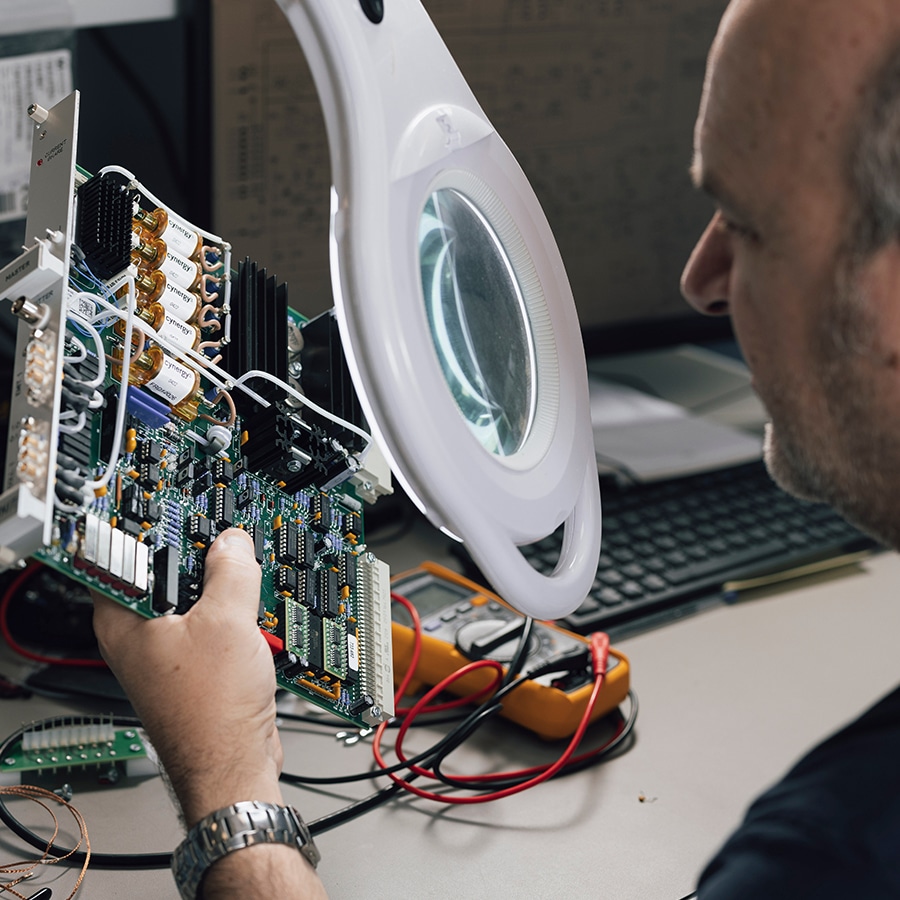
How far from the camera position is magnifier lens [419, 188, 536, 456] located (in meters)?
0.77

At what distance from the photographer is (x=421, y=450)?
0.67 meters

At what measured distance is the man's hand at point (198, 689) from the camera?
77 centimetres

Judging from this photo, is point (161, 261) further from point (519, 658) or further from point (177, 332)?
point (519, 658)

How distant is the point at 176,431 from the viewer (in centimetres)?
84

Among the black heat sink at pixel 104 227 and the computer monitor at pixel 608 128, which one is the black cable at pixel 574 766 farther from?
the computer monitor at pixel 608 128

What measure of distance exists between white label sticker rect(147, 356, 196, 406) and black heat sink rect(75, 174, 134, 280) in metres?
0.08

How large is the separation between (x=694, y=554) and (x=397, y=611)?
0.41m

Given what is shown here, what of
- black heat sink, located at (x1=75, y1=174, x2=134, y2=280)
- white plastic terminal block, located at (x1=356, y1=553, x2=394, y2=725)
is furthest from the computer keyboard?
black heat sink, located at (x1=75, y1=174, x2=134, y2=280)

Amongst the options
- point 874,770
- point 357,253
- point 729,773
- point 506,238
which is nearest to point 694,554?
point 729,773

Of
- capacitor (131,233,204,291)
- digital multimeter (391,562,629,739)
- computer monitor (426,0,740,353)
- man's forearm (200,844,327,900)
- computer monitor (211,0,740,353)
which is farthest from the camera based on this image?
computer monitor (426,0,740,353)

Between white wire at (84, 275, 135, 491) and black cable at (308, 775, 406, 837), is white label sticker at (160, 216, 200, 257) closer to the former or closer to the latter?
white wire at (84, 275, 135, 491)

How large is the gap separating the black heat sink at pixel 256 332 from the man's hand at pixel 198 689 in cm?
18

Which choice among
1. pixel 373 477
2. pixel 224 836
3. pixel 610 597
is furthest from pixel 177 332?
pixel 610 597

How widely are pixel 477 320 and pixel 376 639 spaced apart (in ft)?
0.94
